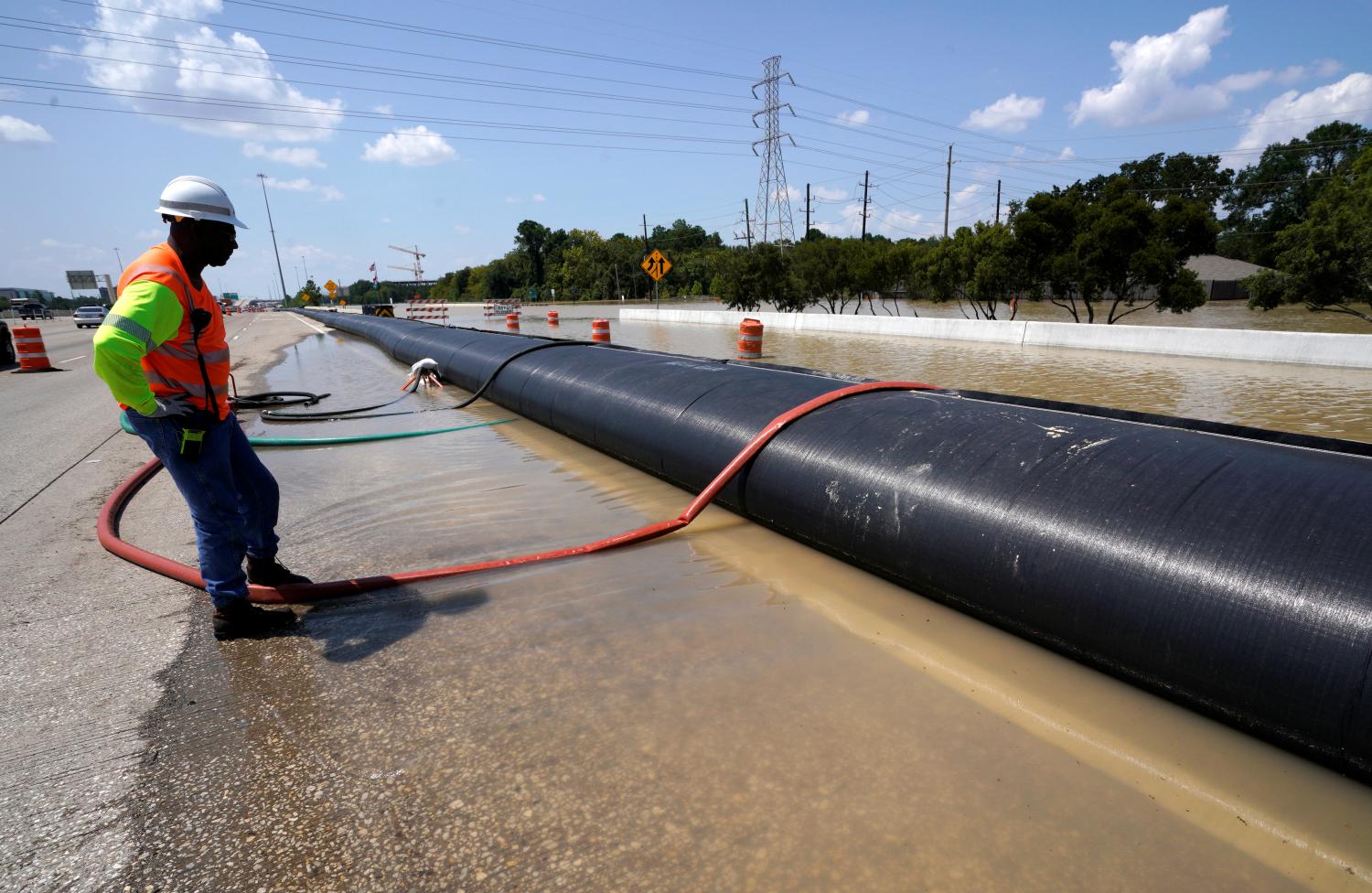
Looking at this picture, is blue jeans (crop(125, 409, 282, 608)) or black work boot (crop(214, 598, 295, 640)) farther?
black work boot (crop(214, 598, 295, 640))

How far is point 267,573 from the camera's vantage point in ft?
10.6

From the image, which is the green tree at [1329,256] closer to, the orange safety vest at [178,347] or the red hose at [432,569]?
the red hose at [432,569]

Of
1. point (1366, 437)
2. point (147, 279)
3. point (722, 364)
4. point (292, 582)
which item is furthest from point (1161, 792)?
point (1366, 437)

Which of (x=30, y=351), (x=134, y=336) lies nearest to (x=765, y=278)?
(x=30, y=351)

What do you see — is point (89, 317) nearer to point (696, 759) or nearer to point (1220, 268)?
point (696, 759)

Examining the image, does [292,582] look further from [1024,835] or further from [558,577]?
[1024,835]

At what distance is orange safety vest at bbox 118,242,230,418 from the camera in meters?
2.59

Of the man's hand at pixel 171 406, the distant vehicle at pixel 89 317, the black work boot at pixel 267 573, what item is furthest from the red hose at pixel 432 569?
the distant vehicle at pixel 89 317

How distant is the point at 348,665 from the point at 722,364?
3.93 meters

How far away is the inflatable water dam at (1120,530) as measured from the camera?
1968mm

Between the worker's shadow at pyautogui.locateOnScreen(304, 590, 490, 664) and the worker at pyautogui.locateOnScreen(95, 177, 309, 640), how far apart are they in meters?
0.18

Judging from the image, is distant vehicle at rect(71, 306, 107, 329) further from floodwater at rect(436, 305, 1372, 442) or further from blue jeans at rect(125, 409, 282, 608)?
blue jeans at rect(125, 409, 282, 608)

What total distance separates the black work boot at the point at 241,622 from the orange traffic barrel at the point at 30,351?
558 inches

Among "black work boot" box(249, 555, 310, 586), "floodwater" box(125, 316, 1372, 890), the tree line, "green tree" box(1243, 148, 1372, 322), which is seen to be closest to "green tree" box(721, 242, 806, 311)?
the tree line
